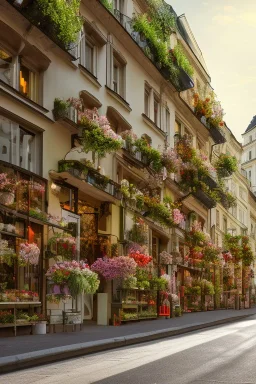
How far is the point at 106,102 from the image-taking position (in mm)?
25984

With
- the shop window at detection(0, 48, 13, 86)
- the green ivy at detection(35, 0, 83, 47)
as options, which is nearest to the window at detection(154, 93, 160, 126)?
the green ivy at detection(35, 0, 83, 47)

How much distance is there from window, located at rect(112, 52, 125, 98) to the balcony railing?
120 cm

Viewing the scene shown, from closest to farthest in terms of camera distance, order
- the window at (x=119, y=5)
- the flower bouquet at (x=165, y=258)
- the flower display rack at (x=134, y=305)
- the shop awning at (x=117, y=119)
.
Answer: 1. the flower display rack at (x=134, y=305)
2. the shop awning at (x=117, y=119)
3. the window at (x=119, y=5)
4. the flower bouquet at (x=165, y=258)

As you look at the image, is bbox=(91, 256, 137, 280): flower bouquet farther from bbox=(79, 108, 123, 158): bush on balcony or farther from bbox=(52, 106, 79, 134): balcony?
bbox=(52, 106, 79, 134): balcony

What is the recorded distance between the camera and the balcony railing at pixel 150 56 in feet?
92.3

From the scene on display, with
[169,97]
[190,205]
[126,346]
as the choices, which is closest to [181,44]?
[169,97]

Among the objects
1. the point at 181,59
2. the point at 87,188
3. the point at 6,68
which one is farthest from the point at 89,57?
the point at 181,59

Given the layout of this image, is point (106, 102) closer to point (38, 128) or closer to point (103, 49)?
point (103, 49)

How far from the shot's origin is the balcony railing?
92.3 feet

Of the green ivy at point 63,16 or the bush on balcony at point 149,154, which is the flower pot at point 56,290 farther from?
the bush on balcony at point 149,154

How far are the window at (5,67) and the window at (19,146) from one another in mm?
1096

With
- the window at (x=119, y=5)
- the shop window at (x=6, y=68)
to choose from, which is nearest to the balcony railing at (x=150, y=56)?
the window at (x=119, y=5)

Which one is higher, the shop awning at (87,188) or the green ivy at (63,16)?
the green ivy at (63,16)

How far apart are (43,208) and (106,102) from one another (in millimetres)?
7084
